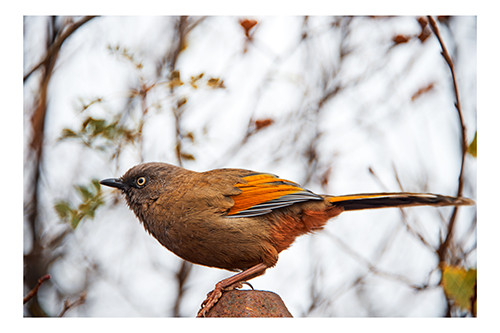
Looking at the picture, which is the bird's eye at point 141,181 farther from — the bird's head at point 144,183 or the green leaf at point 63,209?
the green leaf at point 63,209

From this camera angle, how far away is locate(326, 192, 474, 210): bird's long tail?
3.30 meters

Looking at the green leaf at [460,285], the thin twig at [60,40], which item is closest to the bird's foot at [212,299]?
the green leaf at [460,285]

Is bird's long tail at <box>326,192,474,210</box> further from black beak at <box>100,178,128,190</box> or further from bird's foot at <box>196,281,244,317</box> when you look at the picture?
black beak at <box>100,178,128,190</box>

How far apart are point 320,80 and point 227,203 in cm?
202

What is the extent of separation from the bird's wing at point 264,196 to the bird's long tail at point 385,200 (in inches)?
6.9

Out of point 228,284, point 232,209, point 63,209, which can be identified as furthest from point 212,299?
point 63,209

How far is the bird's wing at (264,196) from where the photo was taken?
3.25 metres

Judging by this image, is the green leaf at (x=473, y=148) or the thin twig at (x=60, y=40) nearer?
the green leaf at (x=473, y=148)

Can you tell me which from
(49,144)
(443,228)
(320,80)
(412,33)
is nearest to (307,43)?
(320,80)

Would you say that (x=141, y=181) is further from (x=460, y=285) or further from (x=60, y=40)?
(x=460, y=285)

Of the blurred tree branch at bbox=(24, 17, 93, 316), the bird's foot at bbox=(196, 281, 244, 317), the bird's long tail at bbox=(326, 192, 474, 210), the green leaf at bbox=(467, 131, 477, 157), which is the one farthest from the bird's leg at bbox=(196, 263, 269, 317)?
the blurred tree branch at bbox=(24, 17, 93, 316)

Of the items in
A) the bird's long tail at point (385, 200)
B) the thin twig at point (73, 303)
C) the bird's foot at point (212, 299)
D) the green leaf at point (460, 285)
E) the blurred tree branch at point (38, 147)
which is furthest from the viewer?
the blurred tree branch at point (38, 147)

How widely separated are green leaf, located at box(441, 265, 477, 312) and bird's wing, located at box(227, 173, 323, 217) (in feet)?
3.44

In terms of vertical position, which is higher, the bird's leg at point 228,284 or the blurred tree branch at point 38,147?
the blurred tree branch at point 38,147
